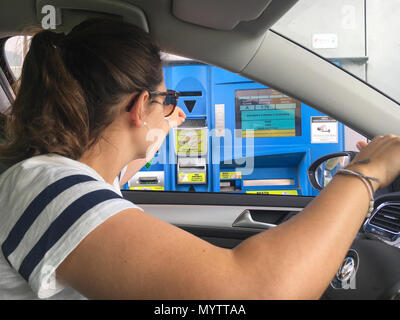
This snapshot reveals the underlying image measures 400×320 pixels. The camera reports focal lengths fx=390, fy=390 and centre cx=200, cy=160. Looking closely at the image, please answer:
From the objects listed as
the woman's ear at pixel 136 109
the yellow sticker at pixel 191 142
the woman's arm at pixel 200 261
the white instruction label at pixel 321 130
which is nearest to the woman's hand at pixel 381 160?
the woman's arm at pixel 200 261

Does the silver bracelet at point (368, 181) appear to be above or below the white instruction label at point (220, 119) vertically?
below

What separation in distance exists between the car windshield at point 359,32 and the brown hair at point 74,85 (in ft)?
2.77

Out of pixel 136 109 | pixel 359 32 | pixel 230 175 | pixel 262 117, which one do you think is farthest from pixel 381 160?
pixel 230 175

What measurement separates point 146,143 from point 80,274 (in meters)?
0.47

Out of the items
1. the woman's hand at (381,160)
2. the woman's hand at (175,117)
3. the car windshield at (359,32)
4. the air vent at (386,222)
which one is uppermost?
the car windshield at (359,32)

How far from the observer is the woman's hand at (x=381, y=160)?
766 millimetres

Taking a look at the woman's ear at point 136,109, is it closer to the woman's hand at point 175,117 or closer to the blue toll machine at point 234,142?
the woman's hand at point 175,117

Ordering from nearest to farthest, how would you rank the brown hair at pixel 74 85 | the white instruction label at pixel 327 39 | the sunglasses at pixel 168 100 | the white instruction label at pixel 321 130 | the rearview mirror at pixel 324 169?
the brown hair at pixel 74 85, the sunglasses at pixel 168 100, the rearview mirror at pixel 324 169, the white instruction label at pixel 327 39, the white instruction label at pixel 321 130

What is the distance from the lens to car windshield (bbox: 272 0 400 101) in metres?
1.67

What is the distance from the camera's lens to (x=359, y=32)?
1.89 metres

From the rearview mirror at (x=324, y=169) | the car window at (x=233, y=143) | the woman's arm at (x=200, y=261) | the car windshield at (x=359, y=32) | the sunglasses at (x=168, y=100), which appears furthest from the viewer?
the car window at (x=233, y=143)

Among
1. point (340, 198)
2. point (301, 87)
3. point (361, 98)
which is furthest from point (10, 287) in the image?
point (361, 98)

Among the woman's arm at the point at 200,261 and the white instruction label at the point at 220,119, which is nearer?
the woman's arm at the point at 200,261

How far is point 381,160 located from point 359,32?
4.33 ft
